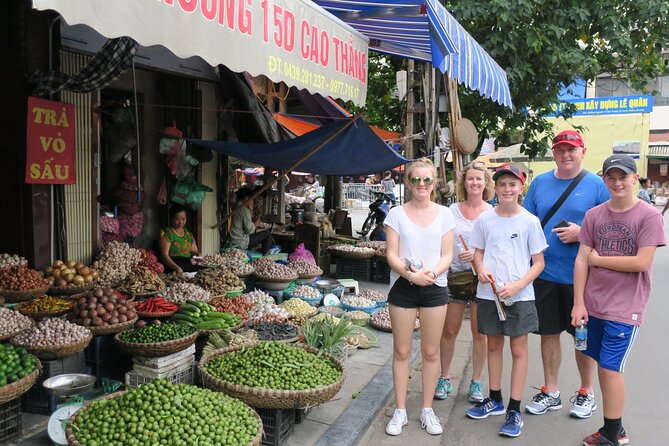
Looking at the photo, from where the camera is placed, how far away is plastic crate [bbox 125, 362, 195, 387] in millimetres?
4414

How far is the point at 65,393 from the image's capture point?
4051mm

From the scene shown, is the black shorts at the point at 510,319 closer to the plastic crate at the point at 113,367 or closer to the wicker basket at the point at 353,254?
the plastic crate at the point at 113,367

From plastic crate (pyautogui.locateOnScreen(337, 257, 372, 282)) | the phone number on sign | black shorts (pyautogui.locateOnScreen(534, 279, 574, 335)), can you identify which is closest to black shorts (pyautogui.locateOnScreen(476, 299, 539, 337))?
black shorts (pyautogui.locateOnScreen(534, 279, 574, 335))

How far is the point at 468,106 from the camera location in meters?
12.6

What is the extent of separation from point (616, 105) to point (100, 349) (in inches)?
1248

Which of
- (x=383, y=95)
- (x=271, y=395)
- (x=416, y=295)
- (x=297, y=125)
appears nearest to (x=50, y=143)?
(x=271, y=395)

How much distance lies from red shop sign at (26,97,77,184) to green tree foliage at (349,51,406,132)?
9501 millimetres

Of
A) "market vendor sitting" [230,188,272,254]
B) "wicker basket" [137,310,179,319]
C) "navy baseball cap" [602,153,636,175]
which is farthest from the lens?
"market vendor sitting" [230,188,272,254]

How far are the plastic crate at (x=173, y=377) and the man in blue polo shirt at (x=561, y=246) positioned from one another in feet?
9.53

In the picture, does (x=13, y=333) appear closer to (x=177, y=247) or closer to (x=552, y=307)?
(x=177, y=247)

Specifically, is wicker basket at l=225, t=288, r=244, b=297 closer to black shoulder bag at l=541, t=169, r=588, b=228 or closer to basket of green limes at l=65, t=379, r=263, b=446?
basket of green limes at l=65, t=379, r=263, b=446

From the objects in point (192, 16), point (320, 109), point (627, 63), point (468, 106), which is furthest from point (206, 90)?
point (627, 63)

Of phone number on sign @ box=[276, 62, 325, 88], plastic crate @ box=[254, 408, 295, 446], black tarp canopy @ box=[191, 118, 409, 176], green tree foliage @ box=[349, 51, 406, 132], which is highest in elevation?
green tree foliage @ box=[349, 51, 406, 132]

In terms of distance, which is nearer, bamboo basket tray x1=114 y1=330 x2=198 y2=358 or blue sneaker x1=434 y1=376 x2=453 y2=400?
bamboo basket tray x1=114 y1=330 x2=198 y2=358
